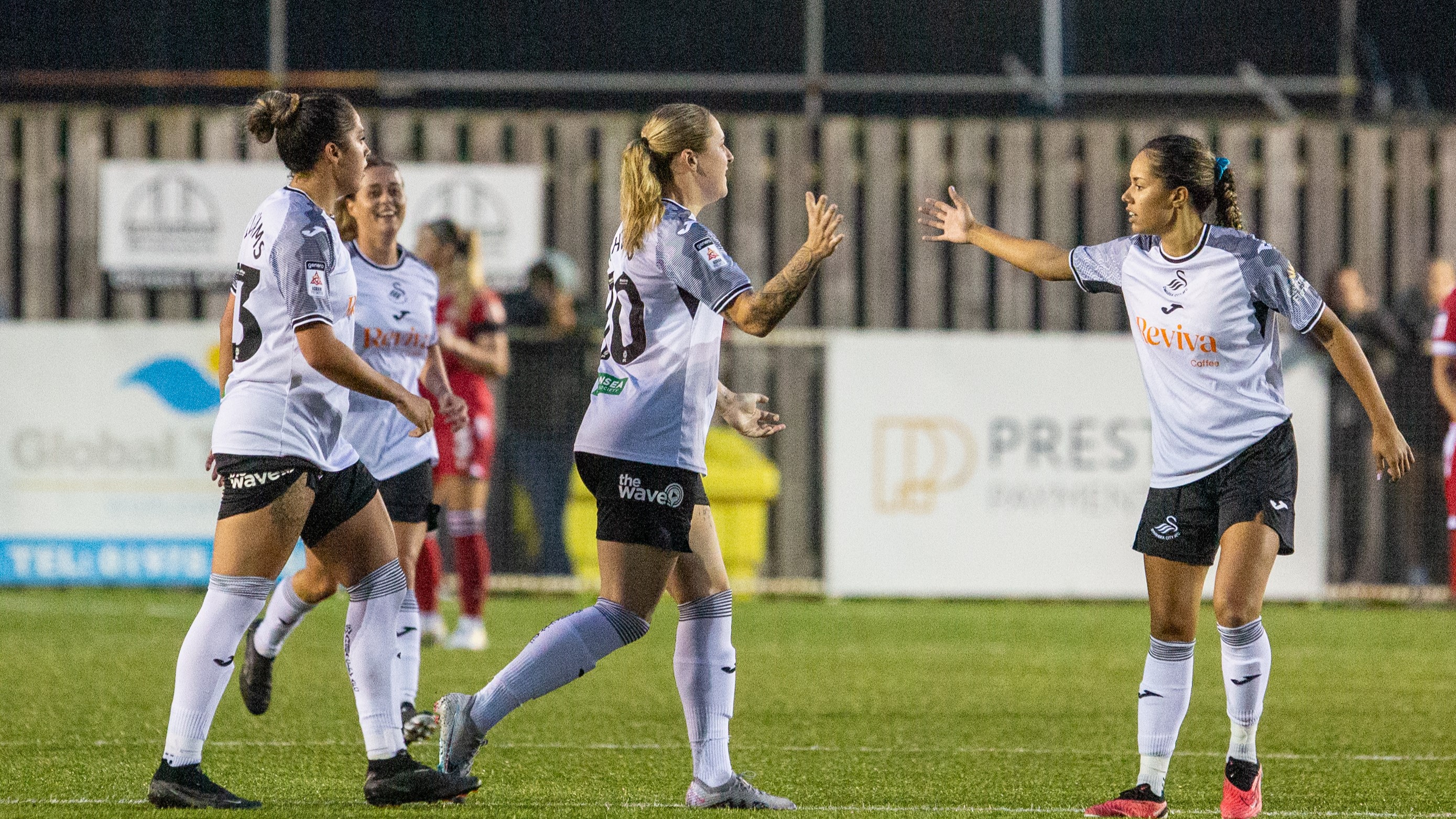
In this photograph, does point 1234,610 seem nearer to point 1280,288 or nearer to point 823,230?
point 1280,288

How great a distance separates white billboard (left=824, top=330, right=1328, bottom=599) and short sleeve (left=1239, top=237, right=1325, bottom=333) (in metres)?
7.83

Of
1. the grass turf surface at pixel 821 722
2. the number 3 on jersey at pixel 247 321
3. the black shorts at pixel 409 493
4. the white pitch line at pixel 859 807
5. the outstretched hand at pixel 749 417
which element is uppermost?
the number 3 on jersey at pixel 247 321

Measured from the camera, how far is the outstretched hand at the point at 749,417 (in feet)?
17.1

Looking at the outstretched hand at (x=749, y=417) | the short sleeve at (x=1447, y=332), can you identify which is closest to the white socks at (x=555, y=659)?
the outstretched hand at (x=749, y=417)

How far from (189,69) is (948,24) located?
6.85 meters

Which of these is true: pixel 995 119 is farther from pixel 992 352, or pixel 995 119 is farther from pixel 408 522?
pixel 408 522

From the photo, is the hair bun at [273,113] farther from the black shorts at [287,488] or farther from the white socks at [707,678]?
the white socks at [707,678]

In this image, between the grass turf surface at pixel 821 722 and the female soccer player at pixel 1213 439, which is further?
the grass turf surface at pixel 821 722

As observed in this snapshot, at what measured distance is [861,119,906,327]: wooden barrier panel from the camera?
50.1 ft

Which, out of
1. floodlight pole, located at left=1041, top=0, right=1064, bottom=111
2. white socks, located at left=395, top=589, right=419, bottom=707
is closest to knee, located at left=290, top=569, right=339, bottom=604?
white socks, located at left=395, top=589, right=419, bottom=707

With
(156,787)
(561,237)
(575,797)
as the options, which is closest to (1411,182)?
(561,237)

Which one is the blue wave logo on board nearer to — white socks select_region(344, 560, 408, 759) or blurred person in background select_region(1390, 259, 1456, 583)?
white socks select_region(344, 560, 408, 759)

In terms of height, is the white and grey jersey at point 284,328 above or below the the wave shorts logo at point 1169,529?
above

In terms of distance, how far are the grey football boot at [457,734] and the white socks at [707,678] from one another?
0.59m
